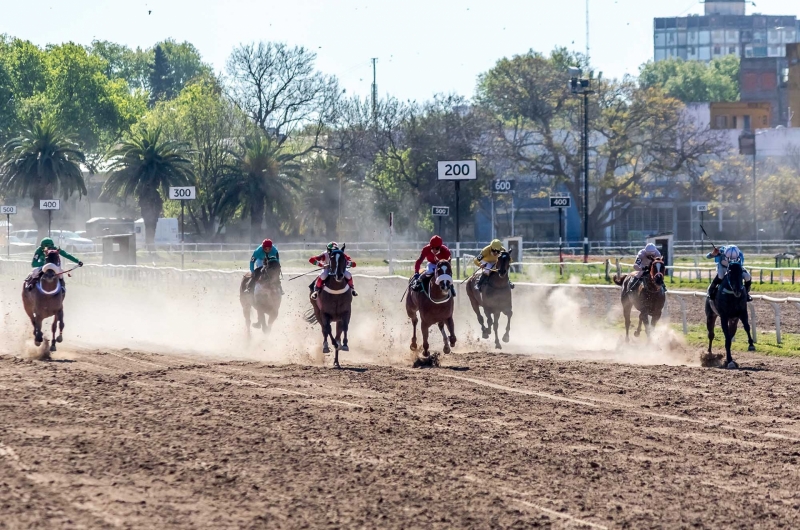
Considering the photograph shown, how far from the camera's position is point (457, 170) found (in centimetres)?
2316

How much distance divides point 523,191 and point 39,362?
180 feet

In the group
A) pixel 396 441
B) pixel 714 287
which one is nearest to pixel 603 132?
pixel 714 287

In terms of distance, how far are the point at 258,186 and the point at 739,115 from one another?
170ft

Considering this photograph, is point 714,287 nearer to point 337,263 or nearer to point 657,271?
point 657,271

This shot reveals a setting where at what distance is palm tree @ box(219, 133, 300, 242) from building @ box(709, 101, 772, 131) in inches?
1745

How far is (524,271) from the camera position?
119 feet

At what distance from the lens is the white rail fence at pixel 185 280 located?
74.8 feet

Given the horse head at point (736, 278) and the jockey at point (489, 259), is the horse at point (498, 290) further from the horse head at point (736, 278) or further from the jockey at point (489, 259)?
the horse head at point (736, 278)

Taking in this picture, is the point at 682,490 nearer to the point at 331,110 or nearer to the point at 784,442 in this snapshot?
the point at 784,442

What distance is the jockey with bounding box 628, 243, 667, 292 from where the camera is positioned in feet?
59.9

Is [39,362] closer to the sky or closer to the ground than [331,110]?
closer to the ground

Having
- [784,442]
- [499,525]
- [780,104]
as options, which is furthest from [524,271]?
[780,104]

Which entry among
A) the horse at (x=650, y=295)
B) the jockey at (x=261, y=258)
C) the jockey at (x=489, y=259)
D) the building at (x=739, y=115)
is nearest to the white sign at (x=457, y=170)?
the jockey at (x=489, y=259)

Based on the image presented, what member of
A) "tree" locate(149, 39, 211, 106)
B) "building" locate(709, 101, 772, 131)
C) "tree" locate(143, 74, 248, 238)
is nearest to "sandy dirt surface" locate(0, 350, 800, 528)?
"tree" locate(143, 74, 248, 238)
